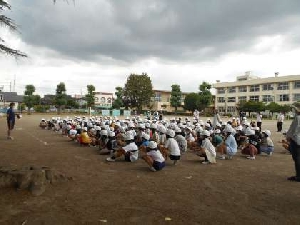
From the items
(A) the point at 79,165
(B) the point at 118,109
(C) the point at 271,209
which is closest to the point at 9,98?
(B) the point at 118,109

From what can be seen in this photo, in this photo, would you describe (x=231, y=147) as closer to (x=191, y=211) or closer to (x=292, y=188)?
(x=292, y=188)

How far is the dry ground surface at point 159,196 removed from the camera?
4.89 meters

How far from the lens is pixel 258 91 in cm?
7556

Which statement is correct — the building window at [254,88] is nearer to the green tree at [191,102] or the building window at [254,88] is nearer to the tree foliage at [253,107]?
the tree foliage at [253,107]

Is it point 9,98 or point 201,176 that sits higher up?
point 9,98

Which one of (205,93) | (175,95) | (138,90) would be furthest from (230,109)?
(138,90)

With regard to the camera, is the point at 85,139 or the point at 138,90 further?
the point at 138,90

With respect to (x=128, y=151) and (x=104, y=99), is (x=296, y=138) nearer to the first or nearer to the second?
(x=128, y=151)

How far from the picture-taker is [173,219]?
4.85 m

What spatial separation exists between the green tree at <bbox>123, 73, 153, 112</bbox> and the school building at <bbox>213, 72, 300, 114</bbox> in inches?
1105

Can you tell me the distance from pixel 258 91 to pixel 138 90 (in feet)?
110

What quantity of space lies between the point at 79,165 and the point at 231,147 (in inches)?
222

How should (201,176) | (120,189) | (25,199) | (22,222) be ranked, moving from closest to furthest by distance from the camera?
1. (22,222)
2. (25,199)
3. (120,189)
4. (201,176)

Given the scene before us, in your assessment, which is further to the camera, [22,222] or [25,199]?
[25,199]
